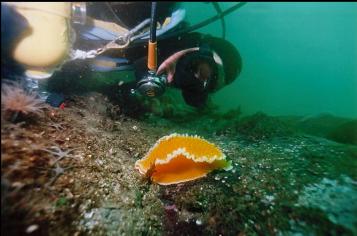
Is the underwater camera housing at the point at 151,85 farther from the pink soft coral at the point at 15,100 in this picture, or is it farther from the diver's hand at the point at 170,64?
the pink soft coral at the point at 15,100

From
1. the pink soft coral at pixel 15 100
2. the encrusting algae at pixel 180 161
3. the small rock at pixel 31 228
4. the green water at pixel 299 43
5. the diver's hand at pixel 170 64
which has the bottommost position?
the small rock at pixel 31 228

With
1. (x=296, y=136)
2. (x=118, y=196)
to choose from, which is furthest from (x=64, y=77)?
(x=296, y=136)

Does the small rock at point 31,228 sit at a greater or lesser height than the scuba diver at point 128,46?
lesser

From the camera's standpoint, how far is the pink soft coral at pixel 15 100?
5.60 ft

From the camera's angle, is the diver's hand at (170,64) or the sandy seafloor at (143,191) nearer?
the sandy seafloor at (143,191)

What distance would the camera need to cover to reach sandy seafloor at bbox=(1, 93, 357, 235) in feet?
5.72

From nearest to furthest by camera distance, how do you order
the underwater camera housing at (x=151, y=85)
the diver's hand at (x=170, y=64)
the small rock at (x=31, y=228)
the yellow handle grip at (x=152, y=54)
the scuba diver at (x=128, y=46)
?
the small rock at (x=31, y=228)
the scuba diver at (x=128, y=46)
the yellow handle grip at (x=152, y=54)
the underwater camera housing at (x=151, y=85)
the diver's hand at (x=170, y=64)

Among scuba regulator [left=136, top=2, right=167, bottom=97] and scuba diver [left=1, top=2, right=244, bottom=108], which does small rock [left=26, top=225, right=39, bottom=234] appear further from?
scuba regulator [left=136, top=2, right=167, bottom=97]

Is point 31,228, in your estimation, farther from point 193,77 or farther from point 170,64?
point 193,77

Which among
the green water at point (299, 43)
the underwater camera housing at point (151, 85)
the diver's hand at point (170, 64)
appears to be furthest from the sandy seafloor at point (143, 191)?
the green water at point (299, 43)

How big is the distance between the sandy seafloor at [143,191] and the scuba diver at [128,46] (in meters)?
0.61

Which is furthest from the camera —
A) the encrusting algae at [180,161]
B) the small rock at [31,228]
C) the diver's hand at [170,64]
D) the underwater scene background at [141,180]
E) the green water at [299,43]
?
the green water at [299,43]

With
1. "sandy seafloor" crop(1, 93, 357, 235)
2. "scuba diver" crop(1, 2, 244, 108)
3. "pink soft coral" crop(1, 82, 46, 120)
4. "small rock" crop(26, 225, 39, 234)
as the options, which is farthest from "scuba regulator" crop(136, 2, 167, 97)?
"small rock" crop(26, 225, 39, 234)

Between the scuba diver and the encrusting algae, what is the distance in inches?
Result: 36.8
